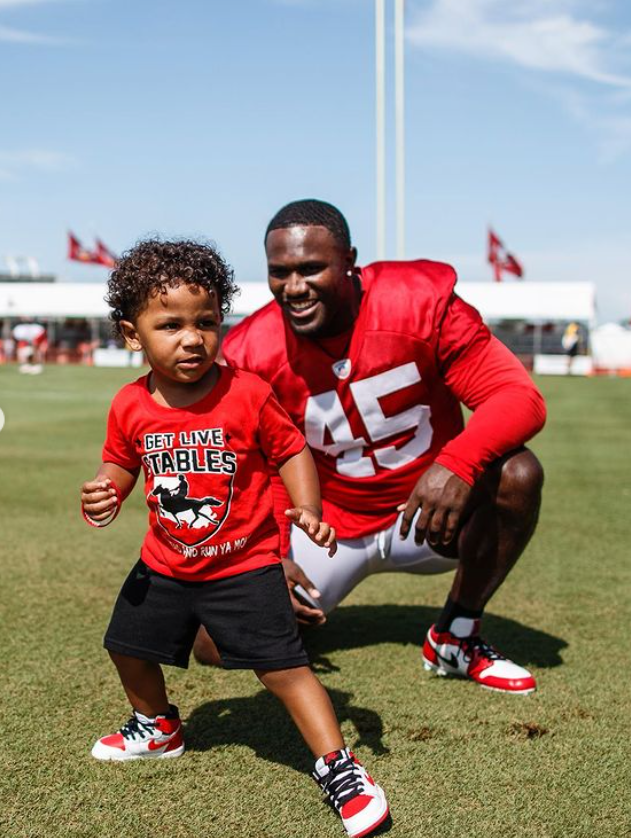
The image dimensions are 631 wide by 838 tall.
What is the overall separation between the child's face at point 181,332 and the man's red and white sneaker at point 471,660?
1.48 m

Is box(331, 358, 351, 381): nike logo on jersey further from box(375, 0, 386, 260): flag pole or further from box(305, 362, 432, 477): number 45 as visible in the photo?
box(375, 0, 386, 260): flag pole

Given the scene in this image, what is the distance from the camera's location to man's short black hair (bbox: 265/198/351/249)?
11.1ft

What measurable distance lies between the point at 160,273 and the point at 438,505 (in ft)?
3.62

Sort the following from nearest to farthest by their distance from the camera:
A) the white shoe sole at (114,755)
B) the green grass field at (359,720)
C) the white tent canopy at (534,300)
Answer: the green grass field at (359,720) < the white shoe sole at (114,755) < the white tent canopy at (534,300)

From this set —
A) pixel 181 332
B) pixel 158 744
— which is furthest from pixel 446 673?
pixel 181 332

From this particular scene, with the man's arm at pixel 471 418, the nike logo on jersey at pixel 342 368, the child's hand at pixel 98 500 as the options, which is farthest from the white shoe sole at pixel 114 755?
the nike logo on jersey at pixel 342 368

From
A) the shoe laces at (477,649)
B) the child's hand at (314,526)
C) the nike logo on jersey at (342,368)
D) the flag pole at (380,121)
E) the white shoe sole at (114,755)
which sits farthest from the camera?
the flag pole at (380,121)

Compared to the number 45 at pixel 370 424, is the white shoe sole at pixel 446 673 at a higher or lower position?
lower

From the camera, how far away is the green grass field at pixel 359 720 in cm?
240

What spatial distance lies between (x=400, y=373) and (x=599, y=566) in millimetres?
2256

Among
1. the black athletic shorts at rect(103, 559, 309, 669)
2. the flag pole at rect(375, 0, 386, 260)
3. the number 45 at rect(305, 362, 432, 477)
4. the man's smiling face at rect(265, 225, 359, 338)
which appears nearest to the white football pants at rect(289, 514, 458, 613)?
the number 45 at rect(305, 362, 432, 477)

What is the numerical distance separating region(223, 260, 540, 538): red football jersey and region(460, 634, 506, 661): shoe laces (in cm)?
57

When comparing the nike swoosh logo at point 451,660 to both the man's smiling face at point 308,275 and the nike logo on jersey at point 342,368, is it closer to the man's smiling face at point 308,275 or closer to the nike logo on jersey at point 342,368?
the nike logo on jersey at point 342,368

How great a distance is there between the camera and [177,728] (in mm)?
2791
